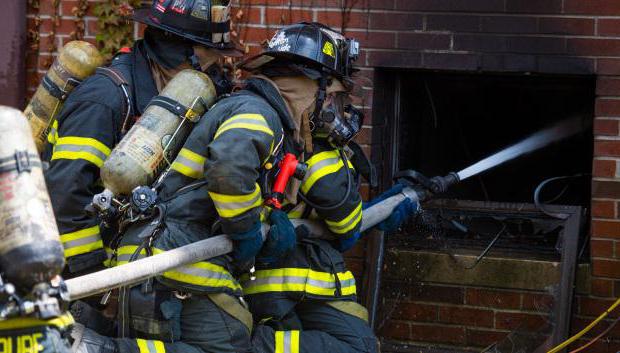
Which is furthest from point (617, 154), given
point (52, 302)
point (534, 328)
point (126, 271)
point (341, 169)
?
point (52, 302)

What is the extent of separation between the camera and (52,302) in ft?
11.4

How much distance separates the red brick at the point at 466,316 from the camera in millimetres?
6070

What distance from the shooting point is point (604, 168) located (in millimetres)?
5844

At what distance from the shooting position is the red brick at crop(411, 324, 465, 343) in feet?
20.1

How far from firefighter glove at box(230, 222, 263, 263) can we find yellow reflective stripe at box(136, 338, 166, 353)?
0.50 meters

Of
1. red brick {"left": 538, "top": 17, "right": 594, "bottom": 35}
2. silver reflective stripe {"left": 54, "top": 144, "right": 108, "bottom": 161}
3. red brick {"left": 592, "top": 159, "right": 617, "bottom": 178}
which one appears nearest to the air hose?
red brick {"left": 592, "top": 159, "right": 617, "bottom": 178}

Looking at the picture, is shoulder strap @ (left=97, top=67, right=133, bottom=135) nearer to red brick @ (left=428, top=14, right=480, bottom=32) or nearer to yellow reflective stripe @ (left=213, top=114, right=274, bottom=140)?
yellow reflective stripe @ (left=213, top=114, right=274, bottom=140)

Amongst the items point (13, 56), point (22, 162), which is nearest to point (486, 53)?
point (13, 56)

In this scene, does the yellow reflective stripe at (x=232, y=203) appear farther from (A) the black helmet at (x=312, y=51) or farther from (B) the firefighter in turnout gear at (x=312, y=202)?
(A) the black helmet at (x=312, y=51)

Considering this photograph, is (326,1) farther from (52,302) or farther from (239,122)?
(52,302)

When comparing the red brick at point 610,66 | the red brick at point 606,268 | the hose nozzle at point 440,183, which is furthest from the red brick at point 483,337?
the red brick at point 610,66

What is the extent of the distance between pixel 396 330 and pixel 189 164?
200 cm

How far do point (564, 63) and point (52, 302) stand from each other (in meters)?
3.35

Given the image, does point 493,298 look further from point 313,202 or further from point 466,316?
point 313,202
